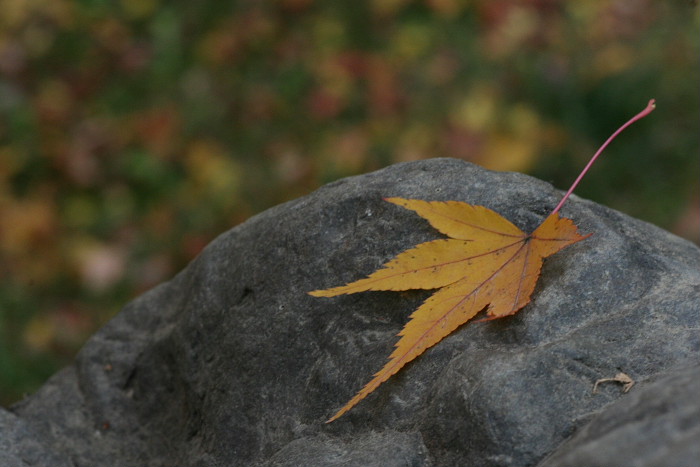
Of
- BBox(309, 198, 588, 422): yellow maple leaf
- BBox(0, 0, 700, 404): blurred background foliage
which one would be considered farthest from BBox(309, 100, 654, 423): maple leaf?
BBox(0, 0, 700, 404): blurred background foliage

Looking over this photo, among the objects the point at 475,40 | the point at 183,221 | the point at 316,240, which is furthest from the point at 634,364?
the point at 475,40

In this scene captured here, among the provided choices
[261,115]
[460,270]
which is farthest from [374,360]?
[261,115]

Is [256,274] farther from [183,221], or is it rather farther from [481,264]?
[183,221]

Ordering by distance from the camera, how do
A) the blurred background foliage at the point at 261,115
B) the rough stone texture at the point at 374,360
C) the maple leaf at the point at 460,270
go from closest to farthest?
the rough stone texture at the point at 374,360 < the maple leaf at the point at 460,270 < the blurred background foliage at the point at 261,115

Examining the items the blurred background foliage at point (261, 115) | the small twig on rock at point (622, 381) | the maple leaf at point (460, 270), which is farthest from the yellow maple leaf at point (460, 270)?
the blurred background foliage at point (261, 115)

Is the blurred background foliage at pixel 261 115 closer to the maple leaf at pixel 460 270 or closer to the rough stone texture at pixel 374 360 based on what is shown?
the rough stone texture at pixel 374 360

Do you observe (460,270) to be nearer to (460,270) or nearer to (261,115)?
(460,270)
